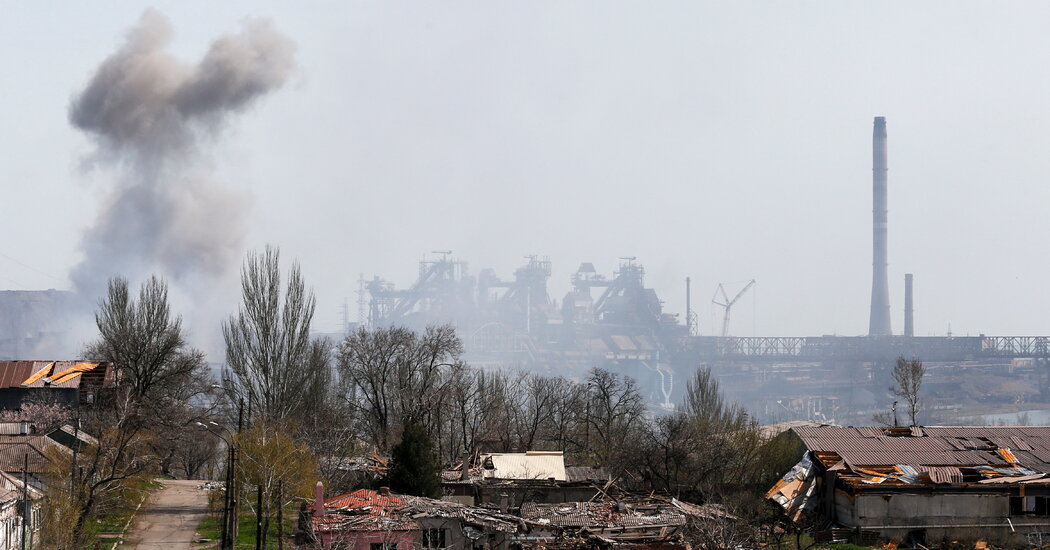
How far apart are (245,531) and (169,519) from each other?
2663 mm

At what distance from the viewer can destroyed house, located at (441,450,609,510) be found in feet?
79.2

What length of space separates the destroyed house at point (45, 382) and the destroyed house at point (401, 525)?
59.6 feet

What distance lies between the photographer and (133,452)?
81.5ft

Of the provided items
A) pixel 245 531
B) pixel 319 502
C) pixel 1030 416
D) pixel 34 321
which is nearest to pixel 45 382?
pixel 245 531

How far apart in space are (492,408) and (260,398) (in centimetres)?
1393

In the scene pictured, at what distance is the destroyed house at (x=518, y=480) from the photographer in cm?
2412

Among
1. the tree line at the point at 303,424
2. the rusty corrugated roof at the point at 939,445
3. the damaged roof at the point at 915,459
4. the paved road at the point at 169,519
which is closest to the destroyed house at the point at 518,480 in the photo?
the tree line at the point at 303,424

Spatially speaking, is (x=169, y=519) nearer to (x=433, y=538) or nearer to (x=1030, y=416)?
(x=433, y=538)

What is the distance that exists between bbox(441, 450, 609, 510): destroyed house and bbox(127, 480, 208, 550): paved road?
18.5 ft

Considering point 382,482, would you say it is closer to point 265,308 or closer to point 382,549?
point 382,549

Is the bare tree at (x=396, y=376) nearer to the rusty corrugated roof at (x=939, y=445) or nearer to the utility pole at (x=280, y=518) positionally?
the rusty corrugated roof at (x=939, y=445)

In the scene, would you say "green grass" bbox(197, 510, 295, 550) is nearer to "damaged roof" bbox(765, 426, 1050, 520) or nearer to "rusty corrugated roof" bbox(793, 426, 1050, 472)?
"damaged roof" bbox(765, 426, 1050, 520)

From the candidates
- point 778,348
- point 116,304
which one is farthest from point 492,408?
point 778,348

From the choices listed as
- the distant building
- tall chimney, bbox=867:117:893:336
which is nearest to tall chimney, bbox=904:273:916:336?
tall chimney, bbox=867:117:893:336
